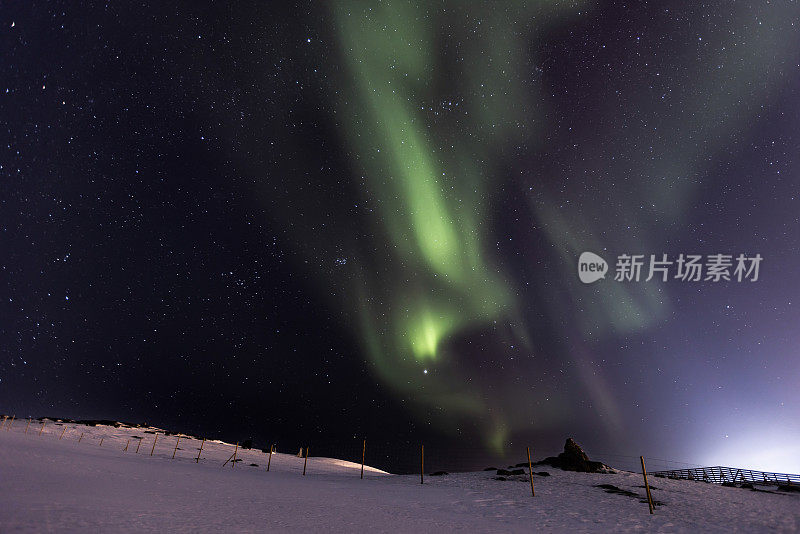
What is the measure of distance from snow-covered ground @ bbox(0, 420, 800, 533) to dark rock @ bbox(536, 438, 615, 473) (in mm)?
7467

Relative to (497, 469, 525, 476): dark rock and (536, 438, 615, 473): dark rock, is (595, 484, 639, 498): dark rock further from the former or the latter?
(536, 438, 615, 473): dark rock

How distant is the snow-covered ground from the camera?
11078 millimetres

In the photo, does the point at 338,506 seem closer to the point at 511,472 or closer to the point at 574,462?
the point at 511,472

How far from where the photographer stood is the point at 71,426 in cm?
5784

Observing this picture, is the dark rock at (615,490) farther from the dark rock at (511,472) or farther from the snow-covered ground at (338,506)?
the dark rock at (511,472)

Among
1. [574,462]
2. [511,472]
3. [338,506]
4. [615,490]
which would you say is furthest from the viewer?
[574,462]

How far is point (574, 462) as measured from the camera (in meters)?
37.7

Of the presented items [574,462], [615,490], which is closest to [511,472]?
[574,462]

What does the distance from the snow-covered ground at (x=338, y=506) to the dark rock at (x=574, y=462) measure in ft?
24.5

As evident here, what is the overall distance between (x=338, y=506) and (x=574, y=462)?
3001 cm

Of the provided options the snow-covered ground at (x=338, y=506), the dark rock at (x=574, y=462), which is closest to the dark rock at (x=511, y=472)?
the snow-covered ground at (x=338, y=506)

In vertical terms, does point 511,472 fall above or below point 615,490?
above

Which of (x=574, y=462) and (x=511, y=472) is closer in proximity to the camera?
(x=511, y=472)

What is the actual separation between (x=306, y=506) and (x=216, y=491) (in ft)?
18.3
